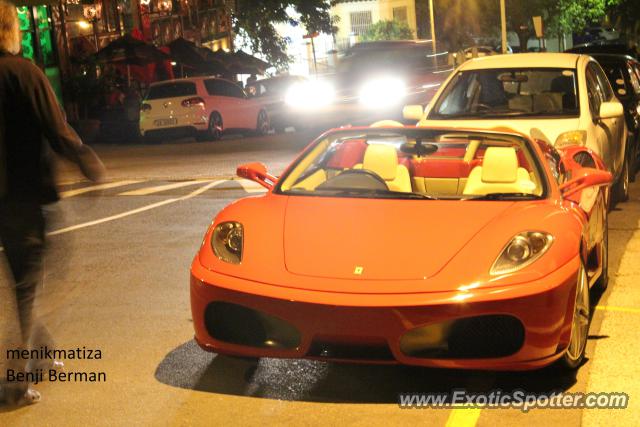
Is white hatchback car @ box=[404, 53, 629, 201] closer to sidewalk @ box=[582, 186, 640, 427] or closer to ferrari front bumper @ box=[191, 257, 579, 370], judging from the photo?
sidewalk @ box=[582, 186, 640, 427]

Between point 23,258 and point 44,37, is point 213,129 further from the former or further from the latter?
point 23,258

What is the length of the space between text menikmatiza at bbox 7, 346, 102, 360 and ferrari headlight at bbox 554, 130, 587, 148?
550 centimetres

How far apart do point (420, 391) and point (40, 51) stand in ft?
101

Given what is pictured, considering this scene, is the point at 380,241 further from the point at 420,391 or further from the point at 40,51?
the point at 40,51

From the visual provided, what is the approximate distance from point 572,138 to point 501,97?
1.65m

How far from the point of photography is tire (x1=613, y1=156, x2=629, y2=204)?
12492mm

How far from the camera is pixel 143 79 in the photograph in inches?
1484

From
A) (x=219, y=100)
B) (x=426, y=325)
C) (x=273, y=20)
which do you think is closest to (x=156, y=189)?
(x=426, y=325)

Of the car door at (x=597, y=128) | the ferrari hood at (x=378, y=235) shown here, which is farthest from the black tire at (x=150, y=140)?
the ferrari hood at (x=378, y=235)

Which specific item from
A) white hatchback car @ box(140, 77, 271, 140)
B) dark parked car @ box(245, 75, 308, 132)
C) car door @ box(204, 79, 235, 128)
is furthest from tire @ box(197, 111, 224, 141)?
dark parked car @ box(245, 75, 308, 132)

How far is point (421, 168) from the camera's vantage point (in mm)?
8055

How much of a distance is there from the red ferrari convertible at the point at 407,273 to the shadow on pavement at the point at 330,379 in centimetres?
20

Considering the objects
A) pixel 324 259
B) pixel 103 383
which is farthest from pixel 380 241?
pixel 103 383

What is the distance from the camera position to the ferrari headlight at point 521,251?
5.79 metres
